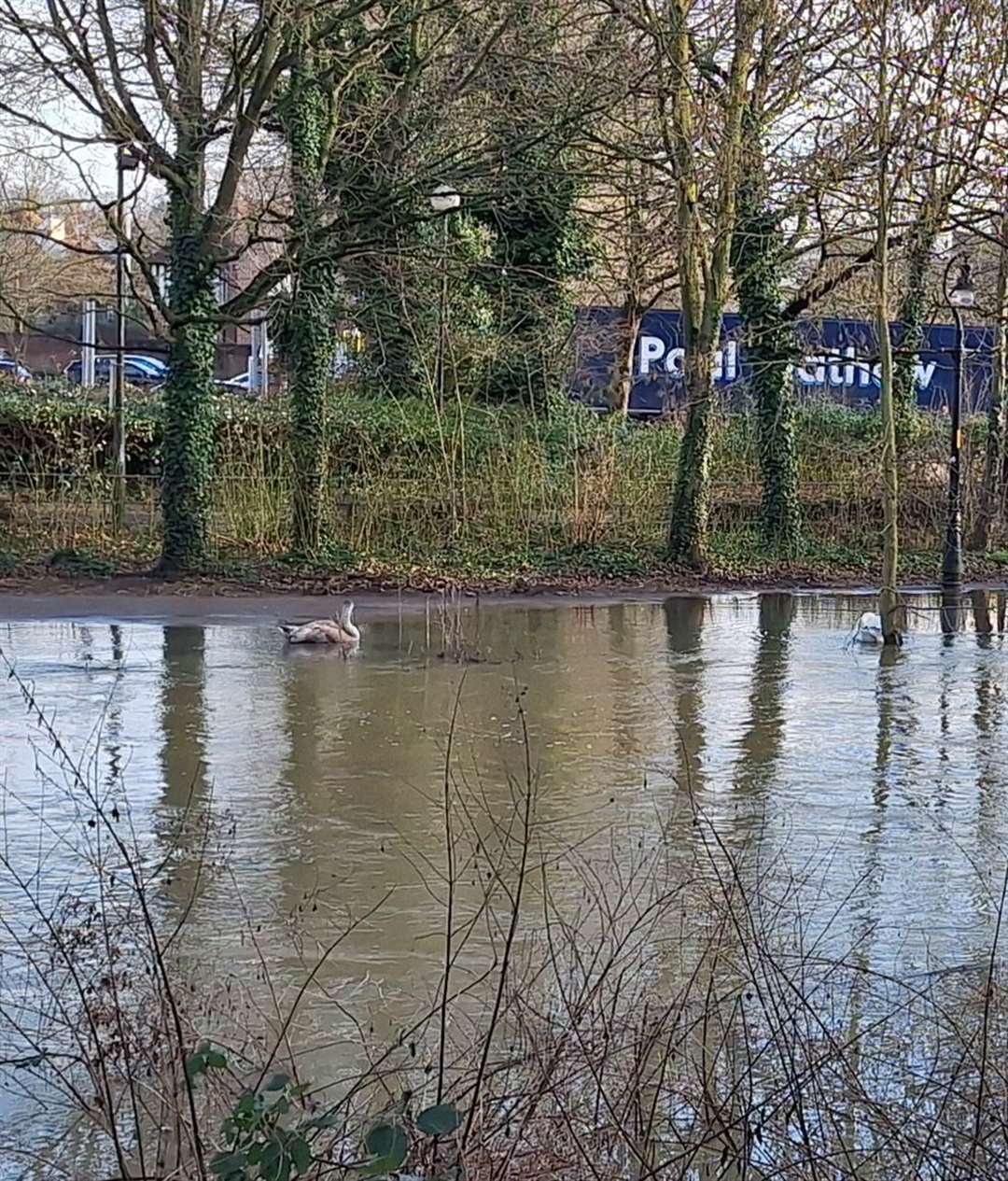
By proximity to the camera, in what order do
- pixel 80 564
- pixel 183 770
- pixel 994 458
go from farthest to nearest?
pixel 994 458 → pixel 80 564 → pixel 183 770

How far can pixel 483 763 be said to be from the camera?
9.66m

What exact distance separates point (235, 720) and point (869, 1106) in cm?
806

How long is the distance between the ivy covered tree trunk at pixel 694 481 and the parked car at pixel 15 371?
1126 centimetres

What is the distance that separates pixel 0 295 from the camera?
19.8 m

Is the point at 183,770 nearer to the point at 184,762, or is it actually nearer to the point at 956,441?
the point at 184,762

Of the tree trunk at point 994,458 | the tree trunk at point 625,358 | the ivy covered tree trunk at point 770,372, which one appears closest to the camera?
the ivy covered tree trunk at point 770,372

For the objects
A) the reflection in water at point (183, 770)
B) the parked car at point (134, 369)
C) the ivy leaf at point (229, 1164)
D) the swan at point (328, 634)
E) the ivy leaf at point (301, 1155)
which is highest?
the parked car at point (134, 369)

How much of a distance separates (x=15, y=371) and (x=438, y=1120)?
1229 inches

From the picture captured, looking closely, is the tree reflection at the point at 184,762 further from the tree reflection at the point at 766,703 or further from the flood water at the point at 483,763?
the tree reflection at the point at 766,703

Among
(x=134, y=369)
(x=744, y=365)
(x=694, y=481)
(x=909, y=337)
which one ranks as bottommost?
(x=694, y=481)

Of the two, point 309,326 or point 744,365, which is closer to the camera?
point 309,326

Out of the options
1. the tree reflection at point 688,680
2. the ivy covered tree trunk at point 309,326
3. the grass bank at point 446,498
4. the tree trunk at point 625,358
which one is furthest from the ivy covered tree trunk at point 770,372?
the tree trunk at point 625,358

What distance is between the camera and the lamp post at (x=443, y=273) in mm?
19406

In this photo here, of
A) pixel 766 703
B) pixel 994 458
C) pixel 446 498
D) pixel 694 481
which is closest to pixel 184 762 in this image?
pixel 766 703
